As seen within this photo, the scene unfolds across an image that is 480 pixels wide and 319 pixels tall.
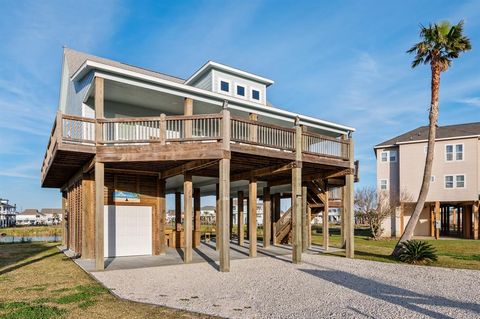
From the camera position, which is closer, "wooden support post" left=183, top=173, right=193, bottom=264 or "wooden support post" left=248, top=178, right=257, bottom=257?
"wooden support post" left=183, top=173, right=193, bottom=264

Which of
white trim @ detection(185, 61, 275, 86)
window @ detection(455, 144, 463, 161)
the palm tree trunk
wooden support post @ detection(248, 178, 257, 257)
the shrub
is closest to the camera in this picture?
wooden support post @ detection(248, 178, 257, 257)

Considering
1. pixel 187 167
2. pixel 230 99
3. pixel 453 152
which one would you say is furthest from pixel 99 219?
pixel 453 152

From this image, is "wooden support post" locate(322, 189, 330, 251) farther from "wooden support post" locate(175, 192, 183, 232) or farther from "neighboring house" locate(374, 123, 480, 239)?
"neighboring house" locate(374, 123, 480, 239)

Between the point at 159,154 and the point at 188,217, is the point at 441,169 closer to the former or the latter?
the point at 188,217

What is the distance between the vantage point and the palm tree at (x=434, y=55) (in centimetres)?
1641

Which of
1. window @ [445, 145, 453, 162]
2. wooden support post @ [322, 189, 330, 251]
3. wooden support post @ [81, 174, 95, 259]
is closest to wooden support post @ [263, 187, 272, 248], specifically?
wooden support post @ [322, 189, 330, 251]

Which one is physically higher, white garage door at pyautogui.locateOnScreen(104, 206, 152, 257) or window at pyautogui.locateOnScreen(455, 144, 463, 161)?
window at pyautogui.locateOnScreen(455, 144, 463, 161)

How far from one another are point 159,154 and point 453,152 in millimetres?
28610

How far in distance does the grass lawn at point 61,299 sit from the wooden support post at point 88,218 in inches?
85.8

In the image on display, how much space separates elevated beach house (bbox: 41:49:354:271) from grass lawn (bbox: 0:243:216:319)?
5.90ft

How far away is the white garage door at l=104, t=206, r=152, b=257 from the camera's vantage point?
15.6 metres

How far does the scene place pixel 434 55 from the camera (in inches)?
659

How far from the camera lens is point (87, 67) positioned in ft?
41.7

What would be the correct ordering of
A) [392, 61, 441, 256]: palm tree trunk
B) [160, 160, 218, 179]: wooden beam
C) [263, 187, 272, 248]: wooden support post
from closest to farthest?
[160, 160, 218, 179]: wooden beam
[392, 61, 441, 256]: palm tree trunk
[263, 187, 272, 248]: wooden support post
